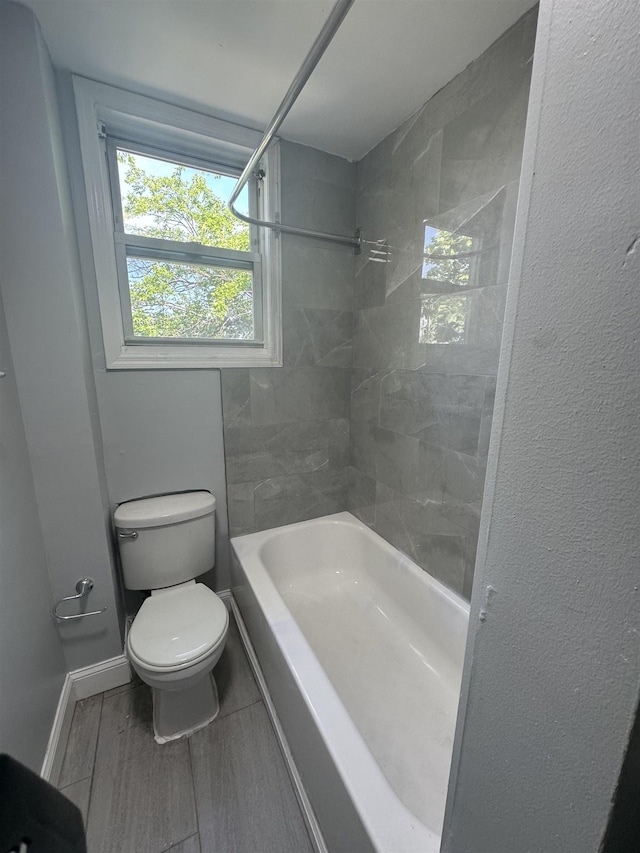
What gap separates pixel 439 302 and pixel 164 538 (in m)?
1.60

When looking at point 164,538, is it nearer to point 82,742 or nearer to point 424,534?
point 82,742

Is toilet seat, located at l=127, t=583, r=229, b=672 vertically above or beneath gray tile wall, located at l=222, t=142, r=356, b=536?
beneath

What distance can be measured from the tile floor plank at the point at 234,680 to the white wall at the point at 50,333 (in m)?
0.54

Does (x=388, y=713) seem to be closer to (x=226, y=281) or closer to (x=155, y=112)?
(x=226, y=281)

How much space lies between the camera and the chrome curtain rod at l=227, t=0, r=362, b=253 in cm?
80

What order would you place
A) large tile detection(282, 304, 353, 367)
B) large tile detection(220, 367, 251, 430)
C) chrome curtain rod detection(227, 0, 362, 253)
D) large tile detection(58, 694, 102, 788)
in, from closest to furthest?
1. chrome curtain rod detection(227, 0, 362, 253)
2. large tile detection(58, 694, 102, 788)
3. large tile detection(220, 367, 251, 430)
4. large tile detection(282, 304, 353, 367)

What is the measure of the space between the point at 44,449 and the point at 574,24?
64.9 inches

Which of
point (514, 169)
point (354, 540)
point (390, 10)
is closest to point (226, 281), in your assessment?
point (390, 10)

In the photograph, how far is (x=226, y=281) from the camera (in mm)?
1745

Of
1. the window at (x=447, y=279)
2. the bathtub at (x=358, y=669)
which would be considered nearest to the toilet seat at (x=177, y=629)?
the bathtub at (x=358, y=669)

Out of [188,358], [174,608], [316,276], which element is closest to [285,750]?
[174,608]

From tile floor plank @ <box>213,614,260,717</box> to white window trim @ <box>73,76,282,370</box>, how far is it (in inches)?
56.9

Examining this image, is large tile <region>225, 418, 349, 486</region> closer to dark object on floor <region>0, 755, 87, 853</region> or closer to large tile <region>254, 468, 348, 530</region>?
large tile <region>254, 468, 348, 530</region>

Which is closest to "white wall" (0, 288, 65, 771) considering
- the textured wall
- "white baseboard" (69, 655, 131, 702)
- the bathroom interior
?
the bathroom interior
